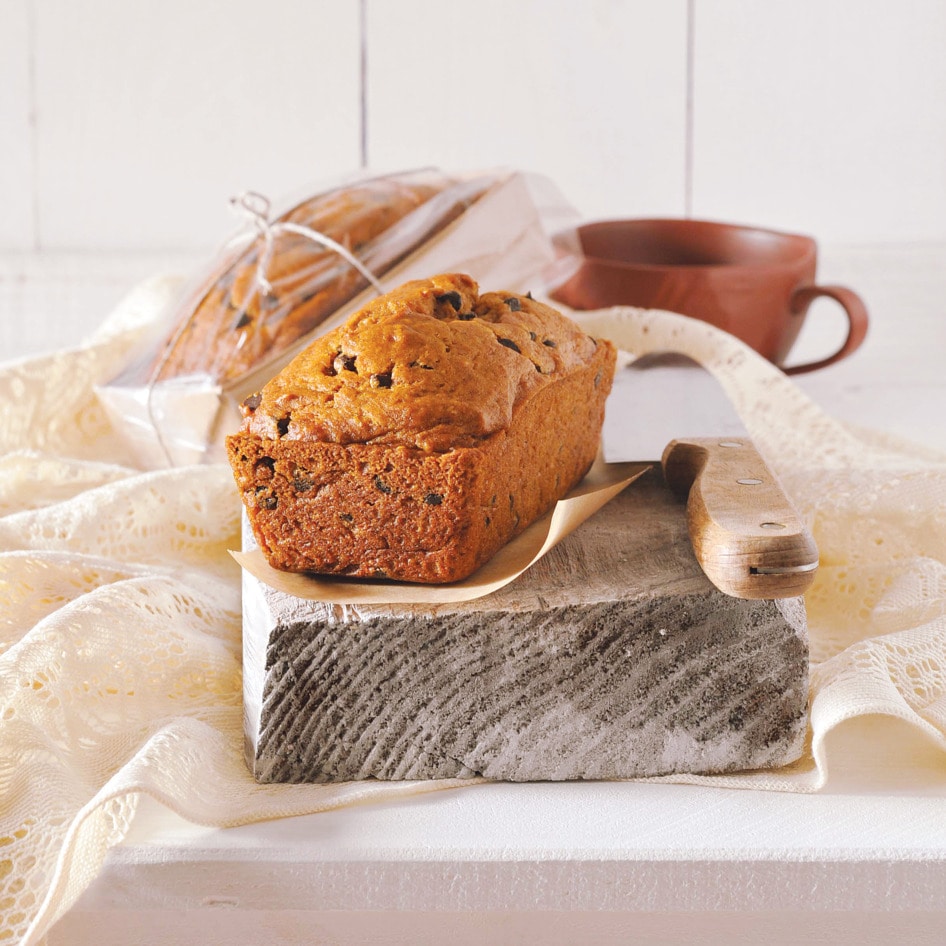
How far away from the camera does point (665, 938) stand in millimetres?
627

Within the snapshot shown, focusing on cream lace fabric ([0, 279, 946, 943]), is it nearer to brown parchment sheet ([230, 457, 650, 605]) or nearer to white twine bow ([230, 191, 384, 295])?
brown parchment sheet ([230, 457, 650, 605])

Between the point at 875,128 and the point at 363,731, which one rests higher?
the point at 875,128

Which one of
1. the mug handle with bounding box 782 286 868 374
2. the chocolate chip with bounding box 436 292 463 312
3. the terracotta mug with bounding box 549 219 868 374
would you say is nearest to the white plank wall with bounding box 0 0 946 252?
the terracotta mug with bounding box 549 219 868 374

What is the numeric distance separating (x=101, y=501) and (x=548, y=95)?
132cm

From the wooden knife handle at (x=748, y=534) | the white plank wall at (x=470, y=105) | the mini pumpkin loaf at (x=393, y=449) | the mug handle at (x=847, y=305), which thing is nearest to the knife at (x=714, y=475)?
the wooden knife handle at (x=748, y=534)

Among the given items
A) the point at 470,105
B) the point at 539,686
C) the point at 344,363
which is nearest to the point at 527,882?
the point at 539,686

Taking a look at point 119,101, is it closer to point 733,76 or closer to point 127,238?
point 127,238

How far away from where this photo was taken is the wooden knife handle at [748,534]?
635mm

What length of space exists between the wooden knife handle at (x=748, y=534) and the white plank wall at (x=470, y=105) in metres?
1.37

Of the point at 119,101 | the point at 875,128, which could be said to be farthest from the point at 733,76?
the point at 119,101

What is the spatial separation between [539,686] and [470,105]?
1550 millimetres

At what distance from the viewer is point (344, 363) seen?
730mm

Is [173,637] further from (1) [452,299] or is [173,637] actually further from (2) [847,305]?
(2) [847,305]

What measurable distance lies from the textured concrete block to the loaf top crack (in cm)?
10
